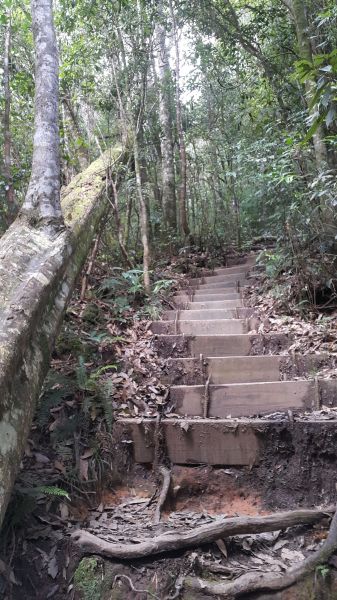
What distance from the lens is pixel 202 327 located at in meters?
5.85

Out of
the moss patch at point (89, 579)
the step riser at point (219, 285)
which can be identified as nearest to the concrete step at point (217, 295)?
the step riser at point (219, 285)

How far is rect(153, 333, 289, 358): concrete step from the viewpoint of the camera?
5.17 meters

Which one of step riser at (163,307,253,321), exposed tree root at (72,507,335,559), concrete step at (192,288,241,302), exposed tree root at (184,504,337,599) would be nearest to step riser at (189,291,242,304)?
concrete step at (192,288,241,302)

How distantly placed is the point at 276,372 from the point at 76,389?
2.10 m

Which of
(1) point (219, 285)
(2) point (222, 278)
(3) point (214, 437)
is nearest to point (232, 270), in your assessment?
(2) point (222, 278)

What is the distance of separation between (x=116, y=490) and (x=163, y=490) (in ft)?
1.36

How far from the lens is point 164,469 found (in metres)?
3.86

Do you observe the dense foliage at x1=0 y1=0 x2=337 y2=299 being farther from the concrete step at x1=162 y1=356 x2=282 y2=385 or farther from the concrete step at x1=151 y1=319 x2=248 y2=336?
the concrete step at x1=162 y1=356 x2=282 y2=385

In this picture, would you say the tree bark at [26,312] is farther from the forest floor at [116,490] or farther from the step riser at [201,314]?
the step riser at [201,314]

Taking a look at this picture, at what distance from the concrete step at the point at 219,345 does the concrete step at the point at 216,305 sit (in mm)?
1259

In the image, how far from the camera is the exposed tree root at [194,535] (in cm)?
271

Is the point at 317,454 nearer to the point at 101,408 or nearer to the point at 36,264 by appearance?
the point at 101,408

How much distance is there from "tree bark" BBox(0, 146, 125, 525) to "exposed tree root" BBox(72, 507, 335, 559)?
0.85m

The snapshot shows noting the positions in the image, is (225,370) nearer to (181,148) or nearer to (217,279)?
(217,279)
